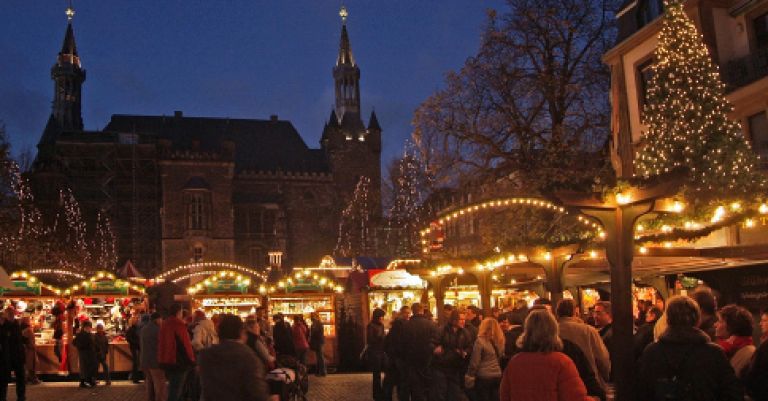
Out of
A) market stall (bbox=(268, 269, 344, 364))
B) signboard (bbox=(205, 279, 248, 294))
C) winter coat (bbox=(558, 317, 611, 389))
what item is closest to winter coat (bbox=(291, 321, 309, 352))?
market stall (bbox=(268, 269, 344, 364))

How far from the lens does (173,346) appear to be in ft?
32.8

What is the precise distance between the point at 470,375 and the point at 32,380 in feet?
44.9

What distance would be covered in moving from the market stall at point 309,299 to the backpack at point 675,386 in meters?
18.1

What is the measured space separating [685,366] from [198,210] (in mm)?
55096

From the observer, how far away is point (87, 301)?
2200 centimetres

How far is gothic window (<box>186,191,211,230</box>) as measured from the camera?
189 feet

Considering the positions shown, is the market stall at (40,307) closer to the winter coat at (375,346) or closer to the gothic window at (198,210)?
the winter coat at (375,346)

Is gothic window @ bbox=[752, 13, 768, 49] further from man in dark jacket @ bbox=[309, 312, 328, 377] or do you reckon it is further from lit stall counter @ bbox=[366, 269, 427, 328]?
man in dark jacket @ bbox=[309, 312, 328, 377]

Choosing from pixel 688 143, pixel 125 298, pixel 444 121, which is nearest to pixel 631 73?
pixel 444 121

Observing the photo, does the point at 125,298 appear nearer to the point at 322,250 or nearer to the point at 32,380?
the point at 32,380

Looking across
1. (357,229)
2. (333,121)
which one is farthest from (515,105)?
(333,121)

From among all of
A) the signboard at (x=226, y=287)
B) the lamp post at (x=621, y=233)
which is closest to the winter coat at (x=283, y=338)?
the signboard at (x=226, y=287)

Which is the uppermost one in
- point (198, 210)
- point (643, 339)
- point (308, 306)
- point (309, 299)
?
point (198, 210)

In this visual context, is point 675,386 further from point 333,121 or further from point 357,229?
point 333,121
